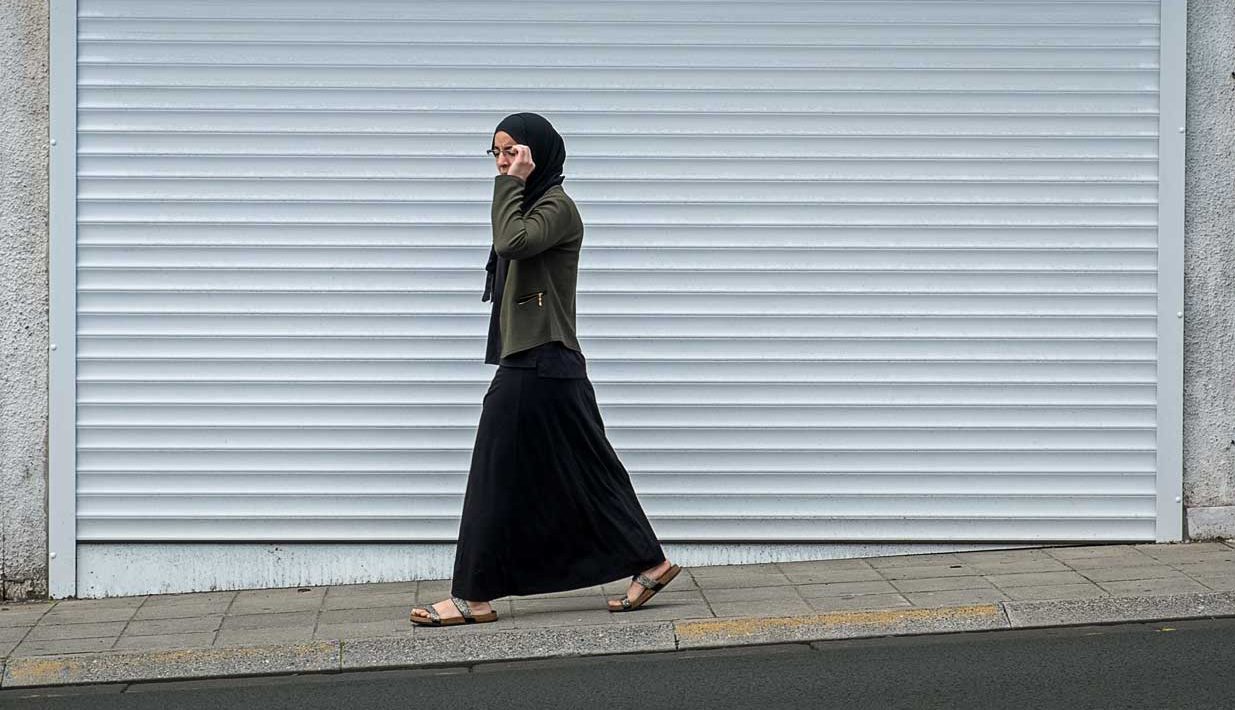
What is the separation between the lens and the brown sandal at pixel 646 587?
22.0 feet

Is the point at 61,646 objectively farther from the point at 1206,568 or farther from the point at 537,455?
the point at 1206,568

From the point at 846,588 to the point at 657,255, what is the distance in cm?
182

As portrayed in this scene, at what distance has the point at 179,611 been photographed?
23.9 feet

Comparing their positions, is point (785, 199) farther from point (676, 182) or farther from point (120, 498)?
point (120, 498)

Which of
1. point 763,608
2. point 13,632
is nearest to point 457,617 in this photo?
point 763,608

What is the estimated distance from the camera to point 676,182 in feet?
25.4

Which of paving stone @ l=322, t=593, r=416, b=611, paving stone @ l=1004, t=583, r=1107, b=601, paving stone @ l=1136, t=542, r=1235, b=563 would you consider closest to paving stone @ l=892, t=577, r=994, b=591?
paving stone @ l=1004, t=583, r=1107, b=601

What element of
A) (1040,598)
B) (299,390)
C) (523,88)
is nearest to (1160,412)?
(1040,598)

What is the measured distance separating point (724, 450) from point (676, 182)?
1.31 m

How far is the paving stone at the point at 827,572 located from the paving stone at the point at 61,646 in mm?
3000

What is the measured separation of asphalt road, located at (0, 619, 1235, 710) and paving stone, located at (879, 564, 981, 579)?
0.87m

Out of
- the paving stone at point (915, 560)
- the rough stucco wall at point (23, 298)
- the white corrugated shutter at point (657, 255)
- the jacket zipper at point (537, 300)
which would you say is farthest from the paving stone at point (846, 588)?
the rough stucco wall at point (23, 298)

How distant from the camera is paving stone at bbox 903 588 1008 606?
6.72m

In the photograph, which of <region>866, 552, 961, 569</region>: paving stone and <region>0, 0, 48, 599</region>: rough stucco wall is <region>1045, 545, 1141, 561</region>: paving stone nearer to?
<region>866, 552, 961, 569</region>: paving stone
